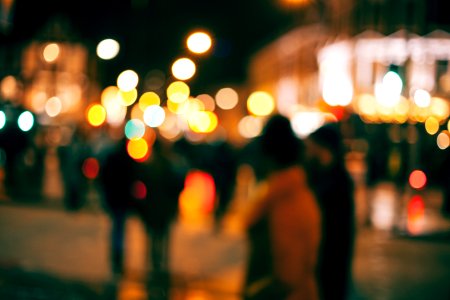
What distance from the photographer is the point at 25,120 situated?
2203cm

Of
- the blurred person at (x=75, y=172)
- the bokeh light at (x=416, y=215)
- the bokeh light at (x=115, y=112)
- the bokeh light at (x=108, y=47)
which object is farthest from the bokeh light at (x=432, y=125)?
the bokeh light at (x=115, y=112)

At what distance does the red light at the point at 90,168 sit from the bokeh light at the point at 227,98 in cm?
8162

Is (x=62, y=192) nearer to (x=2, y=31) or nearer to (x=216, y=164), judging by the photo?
(x=216, y=164)

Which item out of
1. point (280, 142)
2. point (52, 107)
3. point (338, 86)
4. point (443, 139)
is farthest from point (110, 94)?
point (280, 142)

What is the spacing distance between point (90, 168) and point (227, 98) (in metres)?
86.7

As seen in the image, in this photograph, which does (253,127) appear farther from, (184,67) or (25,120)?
(25,120)

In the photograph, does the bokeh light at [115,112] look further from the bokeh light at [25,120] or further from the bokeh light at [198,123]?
the bokeh light at [25,120]

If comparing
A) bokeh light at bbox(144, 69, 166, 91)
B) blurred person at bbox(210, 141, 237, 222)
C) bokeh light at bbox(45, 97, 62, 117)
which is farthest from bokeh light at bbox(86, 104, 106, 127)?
blurred person at bbox(210, 141, 237, 222)

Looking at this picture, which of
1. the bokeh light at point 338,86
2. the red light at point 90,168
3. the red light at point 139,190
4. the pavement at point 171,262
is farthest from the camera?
the bokeh light at point 338,86

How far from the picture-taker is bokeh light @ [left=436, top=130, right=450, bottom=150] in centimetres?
2662

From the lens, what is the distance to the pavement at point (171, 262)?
9.88 meters

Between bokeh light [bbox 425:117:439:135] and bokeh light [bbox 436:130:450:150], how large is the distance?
1.43 ft

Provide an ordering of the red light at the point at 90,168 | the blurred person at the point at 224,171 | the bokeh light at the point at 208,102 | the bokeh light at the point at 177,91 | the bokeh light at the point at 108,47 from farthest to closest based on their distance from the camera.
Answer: the bokeh light at the point at 208,102, the bokeh light at the point at 177,91, the bokeh light at the point at 108,47, the red light at the point at 90,168, the blurred person at the point at 224,171

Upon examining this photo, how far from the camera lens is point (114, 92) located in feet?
130
